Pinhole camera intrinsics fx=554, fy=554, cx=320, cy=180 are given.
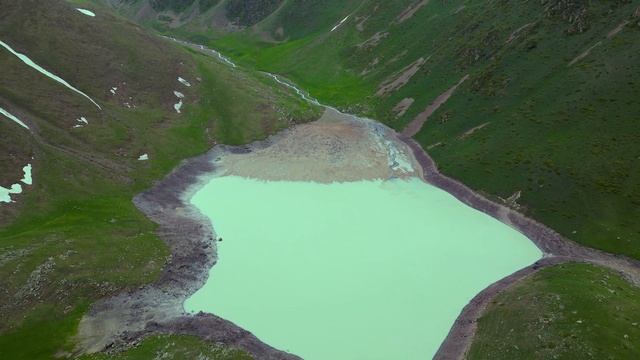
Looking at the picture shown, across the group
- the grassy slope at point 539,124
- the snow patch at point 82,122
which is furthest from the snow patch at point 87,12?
the grassy slope at point 539,124

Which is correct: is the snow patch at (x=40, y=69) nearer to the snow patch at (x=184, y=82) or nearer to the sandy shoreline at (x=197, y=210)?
the snow patch at (x=184, y=82)

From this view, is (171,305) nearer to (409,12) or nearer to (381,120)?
(381,120)

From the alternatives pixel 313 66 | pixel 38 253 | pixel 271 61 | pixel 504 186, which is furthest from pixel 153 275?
pixel 271 61

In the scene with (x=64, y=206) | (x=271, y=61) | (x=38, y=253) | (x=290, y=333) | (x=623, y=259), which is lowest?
(x=623, y=259)

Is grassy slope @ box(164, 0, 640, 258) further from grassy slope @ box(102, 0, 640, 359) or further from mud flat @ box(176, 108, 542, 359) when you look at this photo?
mud flat @ box(176, 108, 542, 359)

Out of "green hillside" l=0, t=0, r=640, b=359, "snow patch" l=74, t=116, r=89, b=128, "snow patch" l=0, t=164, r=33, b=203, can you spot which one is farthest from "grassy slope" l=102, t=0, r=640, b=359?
"snow patch" l=0, t=164, r=33, b=203

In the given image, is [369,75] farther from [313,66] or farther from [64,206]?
[64,206]

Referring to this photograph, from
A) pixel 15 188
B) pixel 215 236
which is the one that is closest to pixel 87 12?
pixel 15 188
